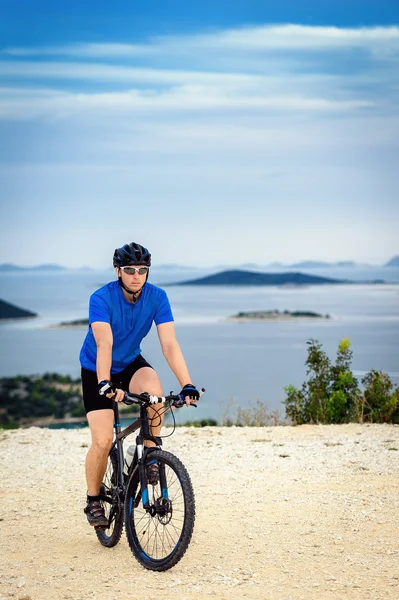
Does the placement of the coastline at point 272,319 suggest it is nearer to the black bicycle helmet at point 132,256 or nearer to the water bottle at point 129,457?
the water bottle at point 129,457

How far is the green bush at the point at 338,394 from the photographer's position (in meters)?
11.6

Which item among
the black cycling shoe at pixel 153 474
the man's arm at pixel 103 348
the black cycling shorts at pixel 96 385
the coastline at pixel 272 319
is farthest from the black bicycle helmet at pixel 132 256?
the coastline at pixel 272 319

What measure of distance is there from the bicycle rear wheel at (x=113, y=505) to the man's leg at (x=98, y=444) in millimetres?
76

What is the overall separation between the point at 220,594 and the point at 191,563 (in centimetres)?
58

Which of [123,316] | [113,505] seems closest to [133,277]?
[123,316]

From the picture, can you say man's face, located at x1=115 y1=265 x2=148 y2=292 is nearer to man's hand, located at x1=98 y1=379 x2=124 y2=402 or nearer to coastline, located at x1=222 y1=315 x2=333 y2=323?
man's hand, located at x1=98 y1=379 x2=124 y2=402

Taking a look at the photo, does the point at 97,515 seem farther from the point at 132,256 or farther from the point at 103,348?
the point at 132,256

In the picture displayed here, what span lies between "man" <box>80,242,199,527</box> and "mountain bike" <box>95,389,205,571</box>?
10 centimetres

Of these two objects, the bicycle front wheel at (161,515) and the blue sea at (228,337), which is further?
the blue sea at (228,337)

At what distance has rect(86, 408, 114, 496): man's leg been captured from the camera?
17.7ft

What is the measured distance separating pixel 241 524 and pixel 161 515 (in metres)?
1.47

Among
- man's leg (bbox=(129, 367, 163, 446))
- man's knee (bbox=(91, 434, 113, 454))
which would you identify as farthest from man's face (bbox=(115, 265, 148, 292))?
man's knee (bbox=(91, 434, 113, 454))

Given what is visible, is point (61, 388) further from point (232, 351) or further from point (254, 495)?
point (254, 495)

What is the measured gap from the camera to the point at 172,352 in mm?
5371
